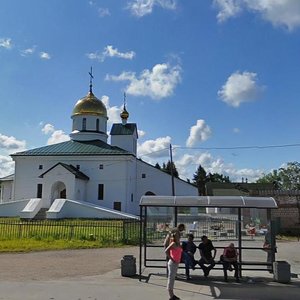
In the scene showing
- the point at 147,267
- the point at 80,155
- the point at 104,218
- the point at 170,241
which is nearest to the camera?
the point at 170,241

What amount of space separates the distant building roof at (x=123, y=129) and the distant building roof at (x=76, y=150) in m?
4.90

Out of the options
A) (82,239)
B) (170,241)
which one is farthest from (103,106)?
(170,241)

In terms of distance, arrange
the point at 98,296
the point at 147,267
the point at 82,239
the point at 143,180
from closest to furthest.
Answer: the point at 98,296 → the point at 147,267 → the point at 82,239 → the point at 143,180

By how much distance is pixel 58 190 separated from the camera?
50.2 metres

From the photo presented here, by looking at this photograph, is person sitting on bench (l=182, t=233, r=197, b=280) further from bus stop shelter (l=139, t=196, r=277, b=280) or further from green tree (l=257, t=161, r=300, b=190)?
green tree (l=257, t=161, r=300, b=190)

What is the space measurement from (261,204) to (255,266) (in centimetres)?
249

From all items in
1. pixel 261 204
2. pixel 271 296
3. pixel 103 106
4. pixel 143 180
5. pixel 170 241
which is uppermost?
pixel 103 106

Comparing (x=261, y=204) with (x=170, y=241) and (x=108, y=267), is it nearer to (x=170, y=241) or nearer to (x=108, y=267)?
(x=170, y=241)

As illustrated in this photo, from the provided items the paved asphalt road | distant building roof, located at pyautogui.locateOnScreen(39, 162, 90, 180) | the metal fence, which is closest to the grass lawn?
the metal fence

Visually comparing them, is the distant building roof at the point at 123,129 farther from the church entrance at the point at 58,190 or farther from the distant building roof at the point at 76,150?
the church entrance at the point at 58,190

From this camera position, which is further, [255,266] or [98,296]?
[255,266]

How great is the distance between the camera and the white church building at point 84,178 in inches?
1804

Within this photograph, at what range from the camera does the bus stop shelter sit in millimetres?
12898

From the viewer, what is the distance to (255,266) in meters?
14.0
